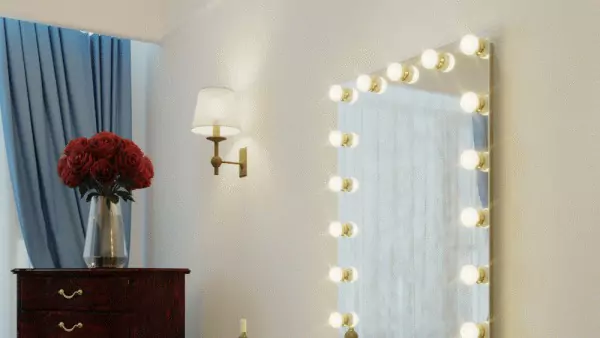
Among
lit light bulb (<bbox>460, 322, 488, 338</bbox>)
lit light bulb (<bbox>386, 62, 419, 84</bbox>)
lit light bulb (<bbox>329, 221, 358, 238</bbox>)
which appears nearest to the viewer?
lit light bulb (<bbox>460, 322, 488, 338</bbox>)

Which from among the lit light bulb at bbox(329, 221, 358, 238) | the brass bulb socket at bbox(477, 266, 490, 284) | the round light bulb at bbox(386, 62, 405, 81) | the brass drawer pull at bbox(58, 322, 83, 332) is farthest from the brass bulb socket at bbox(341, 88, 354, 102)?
the brass drawer pull at bbox(58, 322, 83, 332)

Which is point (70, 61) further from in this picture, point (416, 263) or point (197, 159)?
point (416, 263)

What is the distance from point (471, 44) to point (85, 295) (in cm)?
160

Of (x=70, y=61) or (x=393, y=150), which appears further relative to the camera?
(x=70, y=61)

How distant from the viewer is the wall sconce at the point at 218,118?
2572mm

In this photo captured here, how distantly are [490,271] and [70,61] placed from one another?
2.40 metres

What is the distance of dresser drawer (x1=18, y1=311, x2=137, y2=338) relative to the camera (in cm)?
256

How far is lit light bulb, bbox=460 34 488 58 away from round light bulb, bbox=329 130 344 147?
0.54 meters

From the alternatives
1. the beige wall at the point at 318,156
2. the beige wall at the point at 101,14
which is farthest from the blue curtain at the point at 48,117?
the beige wall at the point at 318,156

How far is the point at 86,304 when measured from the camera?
2.57 m

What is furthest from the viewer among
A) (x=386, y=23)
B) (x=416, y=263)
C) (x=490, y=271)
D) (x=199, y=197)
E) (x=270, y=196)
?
(x=199, y=197)

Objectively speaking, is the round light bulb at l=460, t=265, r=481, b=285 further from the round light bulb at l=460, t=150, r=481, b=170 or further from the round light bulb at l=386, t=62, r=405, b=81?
the round light bulb at l=386, t=62, r=405, b=81

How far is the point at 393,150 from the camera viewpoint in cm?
191

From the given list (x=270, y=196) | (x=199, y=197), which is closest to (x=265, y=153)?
(x=270, y=196)
